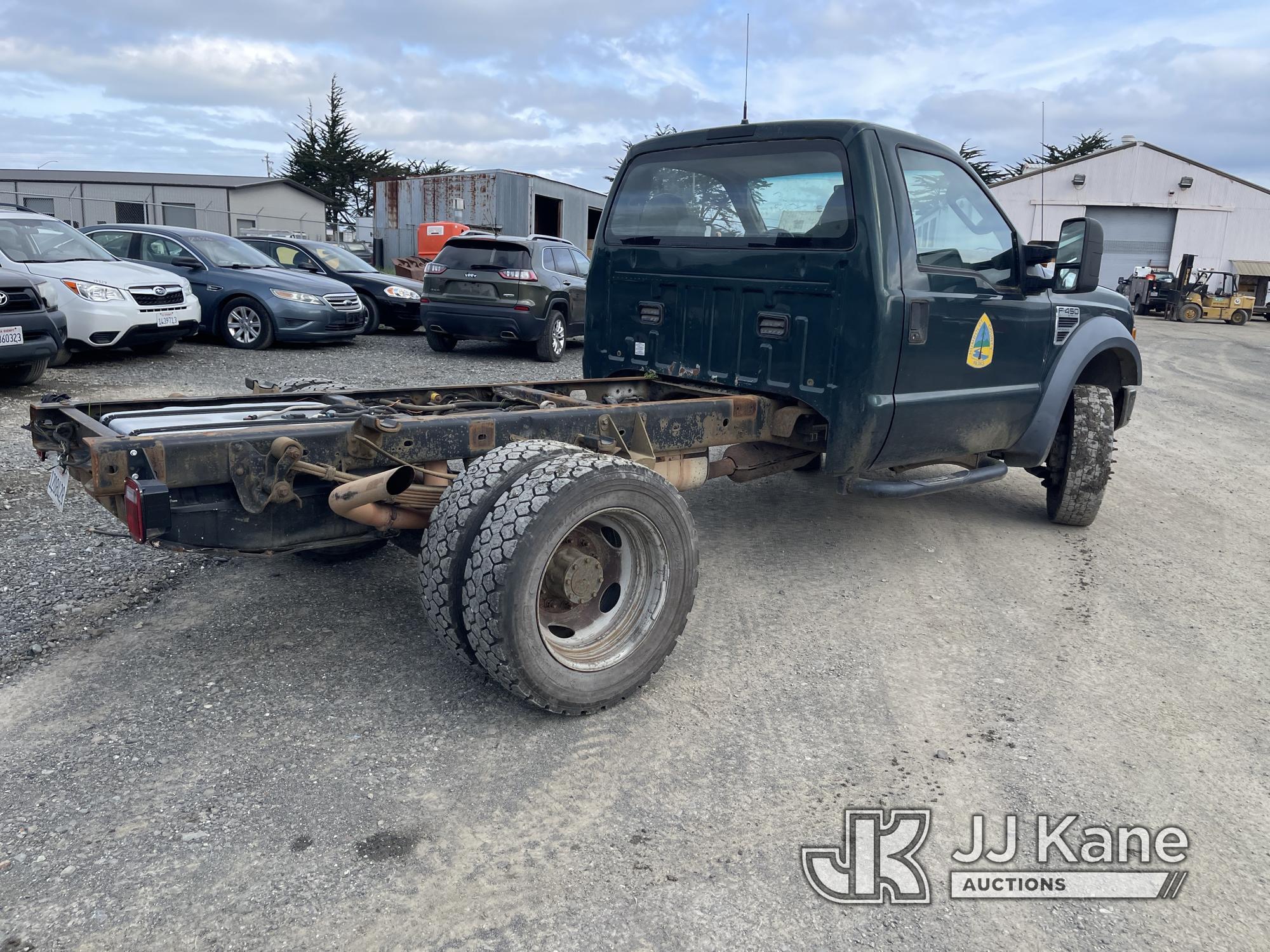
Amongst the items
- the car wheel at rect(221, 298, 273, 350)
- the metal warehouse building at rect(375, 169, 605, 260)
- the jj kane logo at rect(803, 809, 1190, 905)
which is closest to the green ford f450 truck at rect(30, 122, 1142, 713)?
the jj kane logo at rect(803, 809, 1190, 905)

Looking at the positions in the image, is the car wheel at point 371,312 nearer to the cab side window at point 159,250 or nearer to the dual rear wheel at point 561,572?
the cab side window at point 159,250

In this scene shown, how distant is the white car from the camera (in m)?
9.80

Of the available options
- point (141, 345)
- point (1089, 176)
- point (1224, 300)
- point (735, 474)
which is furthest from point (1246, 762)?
point (1089, 176)

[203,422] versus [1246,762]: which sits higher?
[203,422]

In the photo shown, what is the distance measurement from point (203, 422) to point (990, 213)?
3.89m

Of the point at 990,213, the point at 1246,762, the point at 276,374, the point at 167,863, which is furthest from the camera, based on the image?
the point at 276,374

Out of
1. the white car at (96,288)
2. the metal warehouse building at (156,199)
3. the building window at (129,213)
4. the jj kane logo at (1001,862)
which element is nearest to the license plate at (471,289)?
the white car at (96,288)

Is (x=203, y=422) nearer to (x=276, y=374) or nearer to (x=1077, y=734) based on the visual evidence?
(x=1077, y=734)

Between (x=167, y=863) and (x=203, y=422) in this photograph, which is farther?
(x=203, y=422)

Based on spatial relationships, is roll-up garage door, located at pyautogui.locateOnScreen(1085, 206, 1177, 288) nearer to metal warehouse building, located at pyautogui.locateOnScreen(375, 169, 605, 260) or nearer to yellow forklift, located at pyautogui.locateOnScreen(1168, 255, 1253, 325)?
yellow forklift, located at pyautogui.locateOnScreen(1168, 255, 1253, 325)

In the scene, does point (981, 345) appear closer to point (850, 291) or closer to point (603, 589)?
point (850, 291)

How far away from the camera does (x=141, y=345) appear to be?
34.4 feet

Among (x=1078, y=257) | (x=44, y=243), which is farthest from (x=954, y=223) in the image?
(x=44, y=243)

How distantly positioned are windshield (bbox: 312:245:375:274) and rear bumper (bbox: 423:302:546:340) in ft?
10.5
